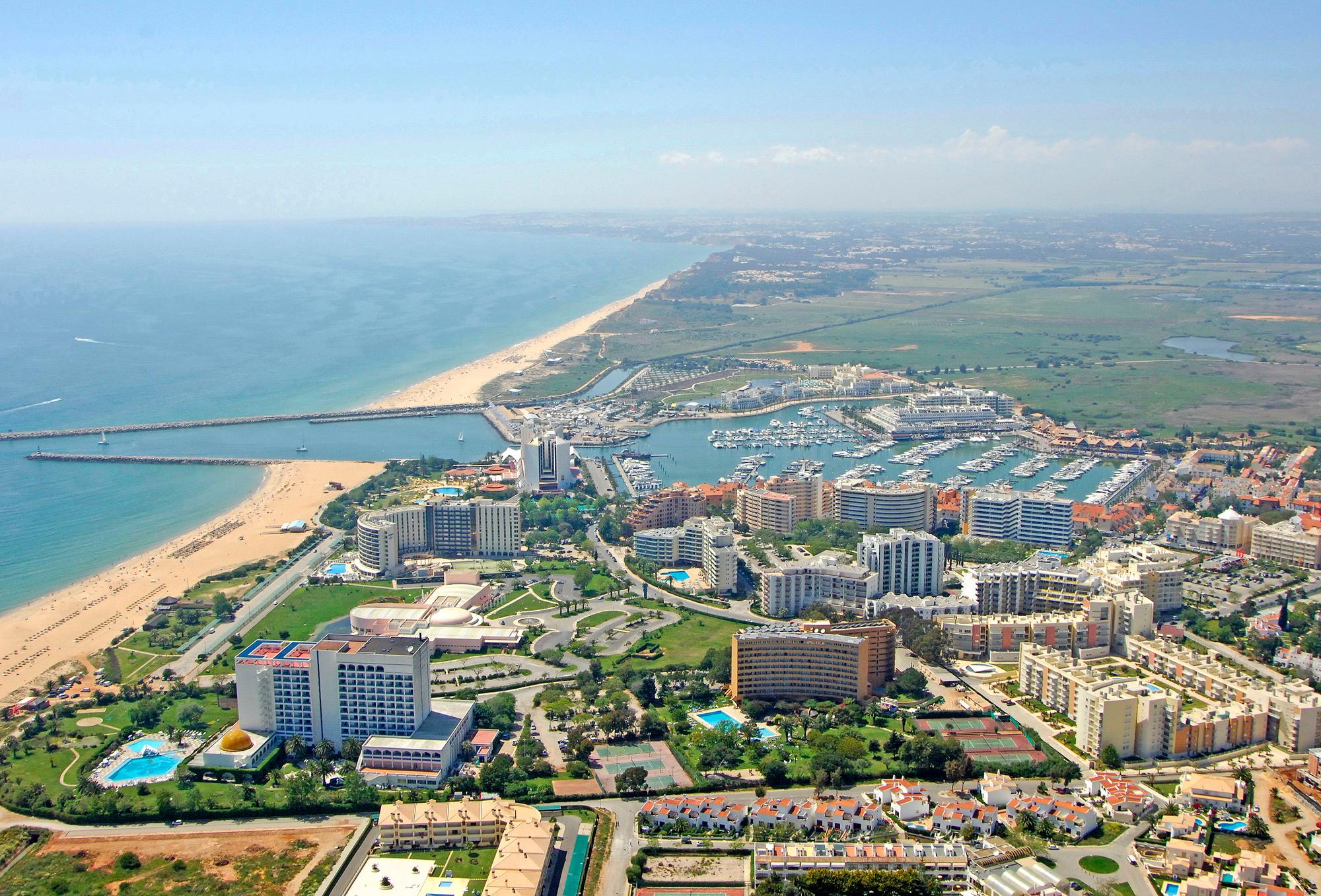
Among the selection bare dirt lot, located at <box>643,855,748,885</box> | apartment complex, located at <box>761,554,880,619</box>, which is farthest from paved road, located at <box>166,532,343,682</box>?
bare dirt lot, located at <box>643,855,748,885</box>

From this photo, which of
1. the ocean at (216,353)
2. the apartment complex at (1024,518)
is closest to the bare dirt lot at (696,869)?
the apartment complex at (1024,518)

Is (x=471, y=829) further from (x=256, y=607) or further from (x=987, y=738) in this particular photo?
(x=256, y=607)

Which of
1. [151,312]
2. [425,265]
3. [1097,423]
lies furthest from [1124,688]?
[425,265]

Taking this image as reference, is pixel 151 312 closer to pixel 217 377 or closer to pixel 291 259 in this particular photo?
pixel 217 377

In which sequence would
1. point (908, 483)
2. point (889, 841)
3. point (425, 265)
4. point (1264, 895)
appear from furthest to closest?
point (425, 265)
point (908, 483)
point (889, 841)
point (1264, 895)

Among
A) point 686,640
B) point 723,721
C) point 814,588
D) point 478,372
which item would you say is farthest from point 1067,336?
point 723,721
